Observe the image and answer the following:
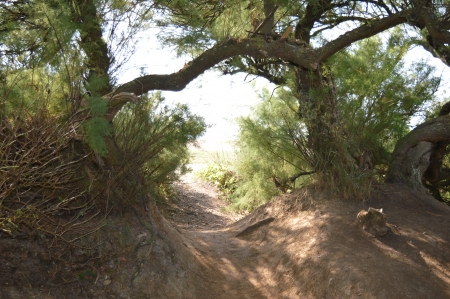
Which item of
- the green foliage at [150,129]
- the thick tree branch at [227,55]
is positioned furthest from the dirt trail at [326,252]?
the thick tree branch at [227,55]

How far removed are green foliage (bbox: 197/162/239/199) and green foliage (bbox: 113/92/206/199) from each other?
7.40 meters

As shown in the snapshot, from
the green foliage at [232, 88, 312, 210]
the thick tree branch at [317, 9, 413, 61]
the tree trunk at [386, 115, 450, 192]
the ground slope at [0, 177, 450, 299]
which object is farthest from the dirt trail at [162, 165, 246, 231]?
the thick tree branch at [317, 9, 413, 61]

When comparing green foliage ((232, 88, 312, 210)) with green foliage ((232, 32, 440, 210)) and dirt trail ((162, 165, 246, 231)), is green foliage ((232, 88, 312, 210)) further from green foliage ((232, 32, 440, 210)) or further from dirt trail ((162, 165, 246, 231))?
dirt trail ((162, 165, 246, 231))

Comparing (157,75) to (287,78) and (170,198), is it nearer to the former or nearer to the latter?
(287,78)

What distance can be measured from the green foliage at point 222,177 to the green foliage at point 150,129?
740 cm

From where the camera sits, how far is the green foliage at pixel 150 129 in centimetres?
598

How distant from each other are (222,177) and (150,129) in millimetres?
9281

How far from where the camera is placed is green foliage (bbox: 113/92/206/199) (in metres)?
5.98

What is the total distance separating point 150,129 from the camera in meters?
6.28

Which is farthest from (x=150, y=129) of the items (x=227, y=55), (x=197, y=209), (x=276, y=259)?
(x=197, y=209)

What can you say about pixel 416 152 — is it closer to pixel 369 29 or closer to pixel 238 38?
pixel 369 29

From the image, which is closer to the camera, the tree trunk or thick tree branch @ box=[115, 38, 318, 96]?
thick tree branch @ box=[115, 38, 318, 96]

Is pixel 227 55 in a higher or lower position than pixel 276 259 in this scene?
higher

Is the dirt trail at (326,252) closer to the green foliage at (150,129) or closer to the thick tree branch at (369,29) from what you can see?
the green foliage at (150,129)
